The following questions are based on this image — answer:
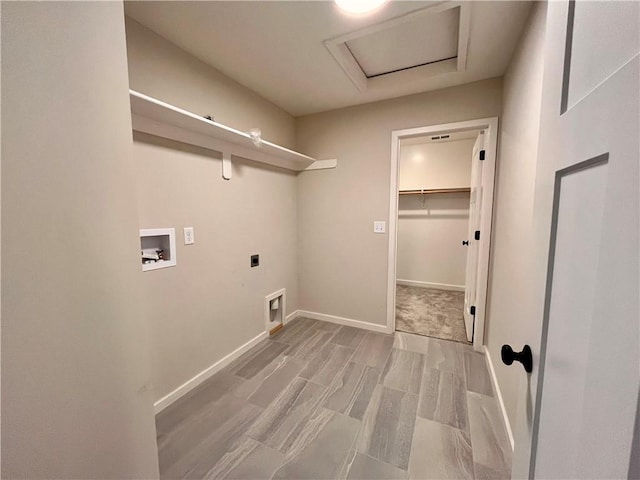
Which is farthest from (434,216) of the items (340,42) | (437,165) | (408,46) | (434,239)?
(340,42)

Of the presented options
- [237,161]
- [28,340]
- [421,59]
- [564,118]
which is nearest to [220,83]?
[237,161]

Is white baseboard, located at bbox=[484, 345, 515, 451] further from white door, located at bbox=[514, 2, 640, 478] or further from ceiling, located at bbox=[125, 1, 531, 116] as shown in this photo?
ceiling, located at bbox=[125, 1, 531, 116]

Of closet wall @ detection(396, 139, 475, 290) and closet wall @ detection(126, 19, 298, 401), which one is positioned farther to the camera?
closet wall @ detection(396, 139, 475, 290)

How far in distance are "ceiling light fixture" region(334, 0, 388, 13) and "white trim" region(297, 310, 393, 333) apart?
2626 mm

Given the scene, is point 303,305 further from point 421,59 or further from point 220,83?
point 421,59

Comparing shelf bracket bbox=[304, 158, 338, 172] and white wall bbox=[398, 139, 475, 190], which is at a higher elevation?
white wall bbox=[398, 139, 475, 190]

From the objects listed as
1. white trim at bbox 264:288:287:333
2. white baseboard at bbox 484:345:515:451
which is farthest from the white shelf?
white baseboard at bbox 484:345:515:451

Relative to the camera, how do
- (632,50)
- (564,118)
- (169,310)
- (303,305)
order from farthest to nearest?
(303,305), (169,310), (564,118), (632,50)

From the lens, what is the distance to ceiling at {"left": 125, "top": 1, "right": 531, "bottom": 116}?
4.56 feet

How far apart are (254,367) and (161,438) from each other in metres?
0.77

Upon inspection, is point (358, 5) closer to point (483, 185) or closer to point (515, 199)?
point (515, 199)

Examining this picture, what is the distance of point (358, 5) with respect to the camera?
1.33 m

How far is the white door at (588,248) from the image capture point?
0.33m

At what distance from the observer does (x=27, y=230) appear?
0.58 meters
